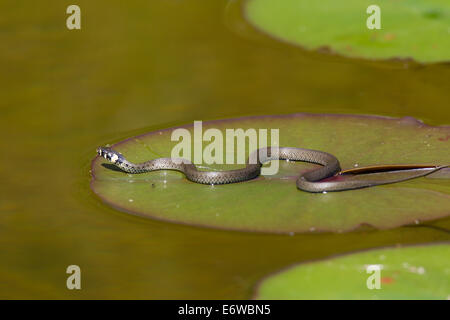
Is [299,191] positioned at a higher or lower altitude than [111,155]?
lower

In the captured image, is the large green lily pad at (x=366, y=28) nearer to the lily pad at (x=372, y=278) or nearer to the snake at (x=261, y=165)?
the snake at (x=261, y=165)

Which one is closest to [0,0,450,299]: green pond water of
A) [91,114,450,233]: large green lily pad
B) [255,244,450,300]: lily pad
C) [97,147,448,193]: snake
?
[91,114,450,233]: large green lily pad

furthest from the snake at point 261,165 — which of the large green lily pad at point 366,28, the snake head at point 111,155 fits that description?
the large green lily pad at point 366,28

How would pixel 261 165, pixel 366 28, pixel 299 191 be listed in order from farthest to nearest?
1. pixel 366 28
2. pixel 261 165
3. pixel 299 191

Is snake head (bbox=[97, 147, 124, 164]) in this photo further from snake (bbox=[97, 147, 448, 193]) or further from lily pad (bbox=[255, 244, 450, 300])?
lily pad (bbox=[255, 244, 450, 300])

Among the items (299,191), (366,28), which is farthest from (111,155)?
(366,28)

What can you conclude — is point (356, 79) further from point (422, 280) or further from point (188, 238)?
point (422, 280)

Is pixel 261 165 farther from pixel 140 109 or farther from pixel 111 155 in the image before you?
pixel 140 109

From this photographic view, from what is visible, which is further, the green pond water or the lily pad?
the green pond water
